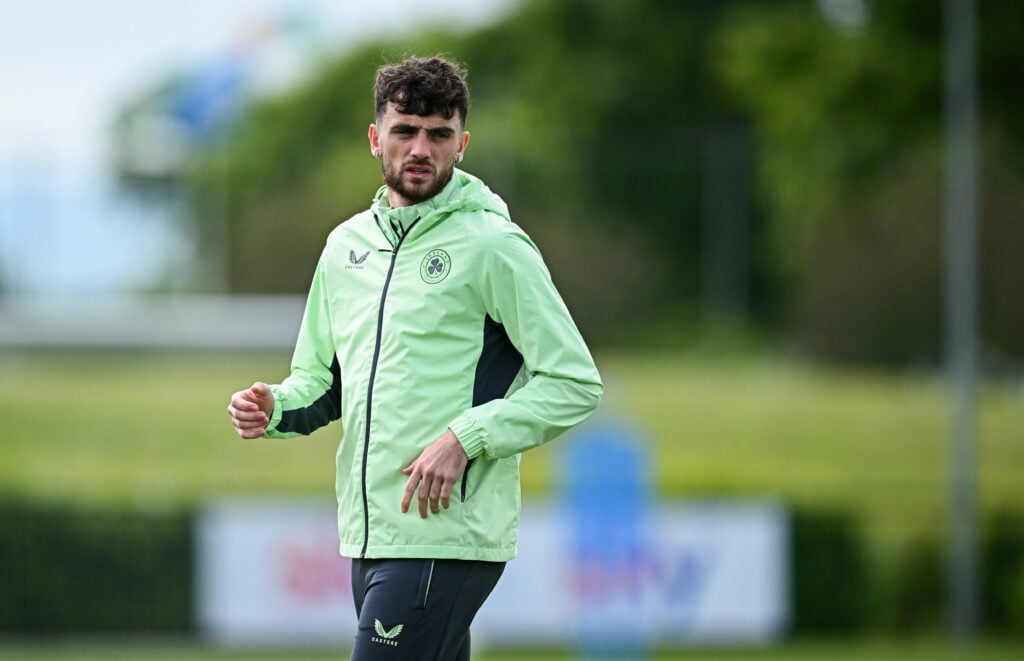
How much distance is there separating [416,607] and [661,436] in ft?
44.0

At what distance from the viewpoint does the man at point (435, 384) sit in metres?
3.93

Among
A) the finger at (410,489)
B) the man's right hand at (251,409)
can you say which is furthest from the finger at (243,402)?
the finger at (410,489)

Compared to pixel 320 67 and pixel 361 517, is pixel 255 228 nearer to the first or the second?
pixel 361 517

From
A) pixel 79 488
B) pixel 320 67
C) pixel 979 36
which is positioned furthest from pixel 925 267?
pixel 320 67

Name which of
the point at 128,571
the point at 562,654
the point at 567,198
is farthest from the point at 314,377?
the point at 567,198

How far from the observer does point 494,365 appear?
4086 millimetres

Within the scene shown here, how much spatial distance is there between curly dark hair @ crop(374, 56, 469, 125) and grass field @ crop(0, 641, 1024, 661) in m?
9.68

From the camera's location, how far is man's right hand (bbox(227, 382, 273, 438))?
405cm

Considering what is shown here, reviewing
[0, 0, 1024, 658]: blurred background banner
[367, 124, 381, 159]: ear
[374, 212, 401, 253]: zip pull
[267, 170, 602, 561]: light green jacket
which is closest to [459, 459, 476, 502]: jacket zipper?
[267, 170, 602, 561]: light green jacket

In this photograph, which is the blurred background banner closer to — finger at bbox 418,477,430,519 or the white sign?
the white sign

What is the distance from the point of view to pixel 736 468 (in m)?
15.8

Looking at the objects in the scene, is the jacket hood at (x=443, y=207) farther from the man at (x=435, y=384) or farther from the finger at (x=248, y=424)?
the finger at (x=248, y=424)

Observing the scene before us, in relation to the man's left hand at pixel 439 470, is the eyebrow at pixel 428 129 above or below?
above

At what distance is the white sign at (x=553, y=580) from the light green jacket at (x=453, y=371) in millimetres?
8961
